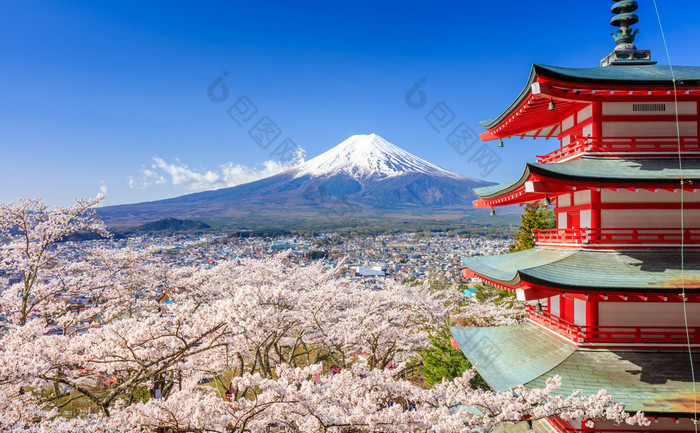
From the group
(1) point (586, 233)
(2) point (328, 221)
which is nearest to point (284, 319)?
(1) point (586, 233)

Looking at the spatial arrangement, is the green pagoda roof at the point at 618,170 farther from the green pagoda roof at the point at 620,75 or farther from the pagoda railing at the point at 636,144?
the green pagoda roof at the point at 620,75

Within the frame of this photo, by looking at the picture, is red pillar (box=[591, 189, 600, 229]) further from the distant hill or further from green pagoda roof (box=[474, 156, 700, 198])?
the distant hill

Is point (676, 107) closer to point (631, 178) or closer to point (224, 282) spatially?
point (631, 178)

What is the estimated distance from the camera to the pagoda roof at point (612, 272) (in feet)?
17.7

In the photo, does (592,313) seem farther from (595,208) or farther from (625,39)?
(625,39)

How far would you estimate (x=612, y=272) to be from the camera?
5805mm

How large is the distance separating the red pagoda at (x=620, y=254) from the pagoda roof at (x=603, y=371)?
0.06 feet

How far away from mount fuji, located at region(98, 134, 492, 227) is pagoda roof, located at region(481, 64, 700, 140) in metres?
69.8

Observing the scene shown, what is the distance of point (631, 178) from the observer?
222 inches

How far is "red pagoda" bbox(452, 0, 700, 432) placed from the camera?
18.0 ft

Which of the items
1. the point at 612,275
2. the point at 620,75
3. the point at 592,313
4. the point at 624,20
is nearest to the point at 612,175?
the point at 612,275

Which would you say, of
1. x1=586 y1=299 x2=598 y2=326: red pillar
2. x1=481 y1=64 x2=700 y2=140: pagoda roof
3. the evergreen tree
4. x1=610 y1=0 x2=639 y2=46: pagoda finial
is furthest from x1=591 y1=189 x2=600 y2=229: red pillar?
the evergreen tree

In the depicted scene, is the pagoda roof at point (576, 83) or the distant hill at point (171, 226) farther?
the distant hill at point (171, 226)

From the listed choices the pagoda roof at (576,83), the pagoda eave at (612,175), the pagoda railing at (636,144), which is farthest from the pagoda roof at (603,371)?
the pagoda roof at (576,83)
